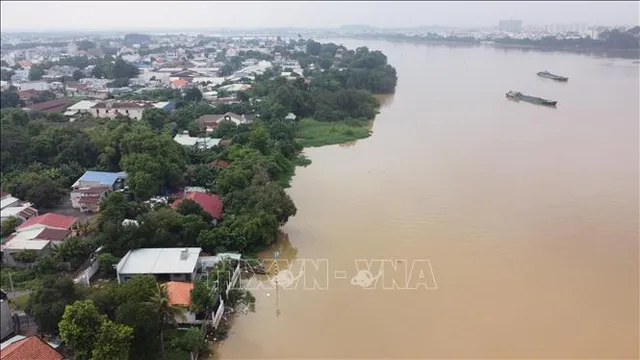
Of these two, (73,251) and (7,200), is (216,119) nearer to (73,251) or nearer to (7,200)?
(7,200)

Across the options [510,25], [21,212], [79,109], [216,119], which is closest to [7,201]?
[21,212]

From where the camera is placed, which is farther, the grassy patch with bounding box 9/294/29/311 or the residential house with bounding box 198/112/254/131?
the residential house with bounding box 198/112/254/131

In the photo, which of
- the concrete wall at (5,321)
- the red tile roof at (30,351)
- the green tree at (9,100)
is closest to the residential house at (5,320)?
the concrete wall at (5,321)

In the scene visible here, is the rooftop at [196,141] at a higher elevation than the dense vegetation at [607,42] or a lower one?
lower

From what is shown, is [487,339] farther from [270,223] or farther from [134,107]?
[134,107]

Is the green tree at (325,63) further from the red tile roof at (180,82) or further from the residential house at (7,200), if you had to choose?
the residential house at (7,200)

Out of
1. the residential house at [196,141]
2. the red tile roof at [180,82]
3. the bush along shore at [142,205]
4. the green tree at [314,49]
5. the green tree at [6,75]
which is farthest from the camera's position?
the green tree at [314,49]

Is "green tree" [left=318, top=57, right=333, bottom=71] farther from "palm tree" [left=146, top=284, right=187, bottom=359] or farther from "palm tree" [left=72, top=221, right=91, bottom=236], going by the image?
"palm tree" [left=146, top=284, right=187, bottom=359]

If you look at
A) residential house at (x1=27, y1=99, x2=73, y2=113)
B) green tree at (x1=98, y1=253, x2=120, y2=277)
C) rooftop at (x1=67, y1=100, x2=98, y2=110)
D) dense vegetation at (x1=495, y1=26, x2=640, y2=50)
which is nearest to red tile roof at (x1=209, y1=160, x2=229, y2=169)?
green tree at (x1=98, y1=253, x2=120, y2=277)

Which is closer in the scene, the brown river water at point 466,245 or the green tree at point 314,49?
the brown river water at point 466,245
